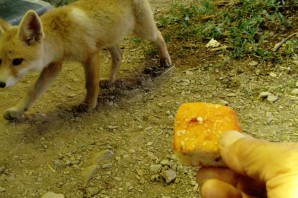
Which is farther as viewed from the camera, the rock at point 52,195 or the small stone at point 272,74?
the small stone at point 272,74

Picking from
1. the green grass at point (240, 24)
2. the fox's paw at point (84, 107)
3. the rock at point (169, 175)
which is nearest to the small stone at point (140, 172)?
the rock at point (169, 175)

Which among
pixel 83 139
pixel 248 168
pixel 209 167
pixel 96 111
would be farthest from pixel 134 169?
pixel 248 168

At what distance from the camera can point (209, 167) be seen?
2383mm

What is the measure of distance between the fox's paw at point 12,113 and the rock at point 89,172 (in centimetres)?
100

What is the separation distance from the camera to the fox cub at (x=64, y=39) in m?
3.88

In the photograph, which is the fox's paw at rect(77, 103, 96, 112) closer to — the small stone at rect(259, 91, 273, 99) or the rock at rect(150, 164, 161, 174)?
the rock at rect(150, 164, 161, 174)

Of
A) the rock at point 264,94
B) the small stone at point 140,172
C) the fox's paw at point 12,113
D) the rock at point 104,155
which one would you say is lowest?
the rock at point 264,94

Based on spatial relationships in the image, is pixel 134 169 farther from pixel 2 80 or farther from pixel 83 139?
pixel 2 80

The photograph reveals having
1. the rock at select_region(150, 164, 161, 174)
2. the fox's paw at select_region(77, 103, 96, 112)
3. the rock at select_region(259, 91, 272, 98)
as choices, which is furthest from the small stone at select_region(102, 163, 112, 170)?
the rock at select_region(259, 91, 272, 98)

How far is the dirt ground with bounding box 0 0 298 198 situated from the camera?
3.39 m

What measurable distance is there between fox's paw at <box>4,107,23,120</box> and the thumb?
7.80 ft

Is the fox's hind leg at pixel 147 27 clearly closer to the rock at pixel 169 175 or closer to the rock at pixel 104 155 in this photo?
the rock at pixel 104 155

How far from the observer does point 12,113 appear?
408 cm

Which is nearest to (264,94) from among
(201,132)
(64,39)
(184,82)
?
(184,82)
